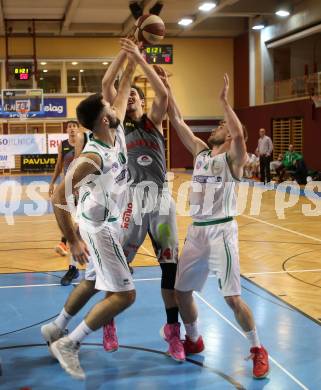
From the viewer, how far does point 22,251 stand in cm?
873

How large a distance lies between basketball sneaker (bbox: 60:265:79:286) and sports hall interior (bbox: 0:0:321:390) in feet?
0.44

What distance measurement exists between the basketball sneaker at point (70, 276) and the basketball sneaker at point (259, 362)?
9.97 ft

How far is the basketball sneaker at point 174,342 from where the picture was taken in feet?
14.2

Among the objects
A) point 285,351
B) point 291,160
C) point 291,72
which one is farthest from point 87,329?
point 291,72

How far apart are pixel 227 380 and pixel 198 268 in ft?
2.63

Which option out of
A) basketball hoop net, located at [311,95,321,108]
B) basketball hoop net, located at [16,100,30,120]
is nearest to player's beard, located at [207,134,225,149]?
basketball hoop net, located at [311,95,321,108]

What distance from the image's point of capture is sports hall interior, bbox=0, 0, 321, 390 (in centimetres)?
426

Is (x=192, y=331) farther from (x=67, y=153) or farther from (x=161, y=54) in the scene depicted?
(x=161, y=54)

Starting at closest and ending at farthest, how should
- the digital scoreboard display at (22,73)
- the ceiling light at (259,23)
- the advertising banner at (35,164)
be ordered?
the ceiling light at (259,23), the digital scoreboard display at (22,73), the advertising banner at (35,164)

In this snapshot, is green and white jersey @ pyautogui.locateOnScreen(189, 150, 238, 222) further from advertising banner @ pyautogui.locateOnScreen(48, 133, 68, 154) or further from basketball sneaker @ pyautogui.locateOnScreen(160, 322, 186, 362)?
advertising banner @ pyautogui.locateOnScreen(48, 133, 68, 154)

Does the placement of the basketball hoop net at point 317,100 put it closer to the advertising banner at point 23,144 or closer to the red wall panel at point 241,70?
the red wall panel at point 241,70

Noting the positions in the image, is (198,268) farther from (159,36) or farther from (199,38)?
(199,38)

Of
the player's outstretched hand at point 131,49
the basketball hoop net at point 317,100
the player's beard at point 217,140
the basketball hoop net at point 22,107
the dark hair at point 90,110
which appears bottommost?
the player's beard at point 217,140

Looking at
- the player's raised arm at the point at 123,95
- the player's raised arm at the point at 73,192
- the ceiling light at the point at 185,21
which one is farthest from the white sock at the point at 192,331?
the ceiling light at the point at 185,21
